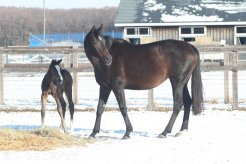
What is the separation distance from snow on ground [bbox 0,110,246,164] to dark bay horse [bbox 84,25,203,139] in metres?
0.50

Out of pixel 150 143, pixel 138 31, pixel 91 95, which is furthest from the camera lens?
pixel 138 31

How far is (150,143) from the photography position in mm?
8820

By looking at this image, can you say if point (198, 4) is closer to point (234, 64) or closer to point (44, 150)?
point (234, 64)

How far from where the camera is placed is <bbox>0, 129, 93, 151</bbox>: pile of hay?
27.0ft

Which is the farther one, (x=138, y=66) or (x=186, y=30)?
(x=186, y=30)

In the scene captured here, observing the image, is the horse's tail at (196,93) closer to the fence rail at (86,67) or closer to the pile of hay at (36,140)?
the pile of hay at (36,140)

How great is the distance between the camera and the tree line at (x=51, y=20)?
334ft

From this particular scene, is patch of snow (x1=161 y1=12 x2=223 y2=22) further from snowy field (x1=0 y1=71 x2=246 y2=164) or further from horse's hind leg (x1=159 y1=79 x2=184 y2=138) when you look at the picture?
horse's hind leg (x1=159 y1=79 x2=184 y2=138)

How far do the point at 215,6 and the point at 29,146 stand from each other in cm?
3358

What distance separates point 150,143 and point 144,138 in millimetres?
637

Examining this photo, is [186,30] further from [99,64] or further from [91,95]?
[99,64]

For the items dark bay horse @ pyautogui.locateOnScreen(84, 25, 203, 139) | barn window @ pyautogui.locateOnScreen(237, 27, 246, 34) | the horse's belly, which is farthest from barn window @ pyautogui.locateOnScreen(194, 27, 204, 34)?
the horse's belly

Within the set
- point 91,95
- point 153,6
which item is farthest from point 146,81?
point 153,6

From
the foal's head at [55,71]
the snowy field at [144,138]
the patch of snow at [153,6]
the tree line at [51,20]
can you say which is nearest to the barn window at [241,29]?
the patch of snow at [153,6]
